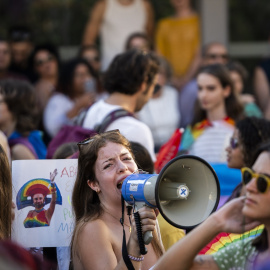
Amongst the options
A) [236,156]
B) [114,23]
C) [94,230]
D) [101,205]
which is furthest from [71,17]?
[94,230]

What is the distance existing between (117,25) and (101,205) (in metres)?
4.73

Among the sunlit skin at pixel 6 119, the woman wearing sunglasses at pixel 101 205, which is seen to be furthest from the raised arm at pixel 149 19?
the woman wearing sunglasses at pixel 101 205

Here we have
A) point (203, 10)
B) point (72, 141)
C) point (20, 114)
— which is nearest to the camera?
point (72, 141)

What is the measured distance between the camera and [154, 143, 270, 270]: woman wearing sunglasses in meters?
2.55

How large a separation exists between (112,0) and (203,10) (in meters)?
1.27

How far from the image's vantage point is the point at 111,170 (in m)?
3.47

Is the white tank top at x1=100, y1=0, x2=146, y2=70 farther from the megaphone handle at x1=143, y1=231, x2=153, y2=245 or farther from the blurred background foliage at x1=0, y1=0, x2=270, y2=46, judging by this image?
the megaphone handle at x1=143, y1=231, x2=153, y2=245

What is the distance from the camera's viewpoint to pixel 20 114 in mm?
5559

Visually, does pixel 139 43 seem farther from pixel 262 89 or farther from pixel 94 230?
pixel 94 230

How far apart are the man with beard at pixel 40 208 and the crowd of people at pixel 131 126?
20cm

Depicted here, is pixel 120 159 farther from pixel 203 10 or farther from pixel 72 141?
pixel 203 10

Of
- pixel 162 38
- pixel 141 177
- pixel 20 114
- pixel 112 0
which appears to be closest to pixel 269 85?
pixel 162 38

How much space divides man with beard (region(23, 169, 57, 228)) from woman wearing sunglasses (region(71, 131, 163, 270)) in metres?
0.33

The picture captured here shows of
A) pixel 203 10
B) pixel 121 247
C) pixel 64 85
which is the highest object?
pixel 203 10
